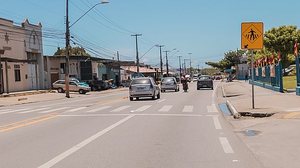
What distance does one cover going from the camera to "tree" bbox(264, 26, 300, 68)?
86500 mm

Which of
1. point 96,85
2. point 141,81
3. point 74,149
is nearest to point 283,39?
point 96,85

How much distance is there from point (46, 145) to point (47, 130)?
12.5ft

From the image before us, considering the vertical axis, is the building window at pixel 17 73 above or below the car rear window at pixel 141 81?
above

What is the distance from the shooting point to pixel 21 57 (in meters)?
61.1

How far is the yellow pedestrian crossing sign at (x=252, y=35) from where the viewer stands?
66.3 ft

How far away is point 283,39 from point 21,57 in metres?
46.2

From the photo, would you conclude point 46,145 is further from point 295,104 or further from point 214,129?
point 295,104

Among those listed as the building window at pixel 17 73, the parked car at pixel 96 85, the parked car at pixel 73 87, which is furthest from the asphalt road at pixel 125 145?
the parked car at pixel 96 85

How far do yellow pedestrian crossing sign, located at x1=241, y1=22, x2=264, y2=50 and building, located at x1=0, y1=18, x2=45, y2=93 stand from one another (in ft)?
123

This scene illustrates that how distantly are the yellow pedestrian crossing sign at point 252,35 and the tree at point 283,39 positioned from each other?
6811 cm

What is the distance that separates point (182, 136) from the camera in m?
13.8

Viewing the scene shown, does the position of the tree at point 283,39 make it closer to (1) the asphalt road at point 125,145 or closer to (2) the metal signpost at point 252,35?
(2) the metal signpost at point 252,35

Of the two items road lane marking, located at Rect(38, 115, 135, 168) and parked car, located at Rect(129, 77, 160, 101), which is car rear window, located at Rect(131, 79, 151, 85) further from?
road lane marking, located at Rect(38, 115, 135, 168)

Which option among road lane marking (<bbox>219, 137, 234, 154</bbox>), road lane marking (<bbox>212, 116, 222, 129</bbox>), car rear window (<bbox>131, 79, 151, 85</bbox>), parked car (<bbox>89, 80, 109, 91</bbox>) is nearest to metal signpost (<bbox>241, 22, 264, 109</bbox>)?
road lane marking (<bbox>212, 116, 222, 129</bbox>)
